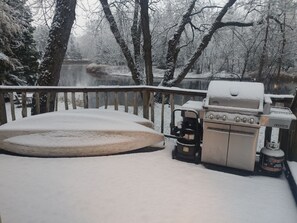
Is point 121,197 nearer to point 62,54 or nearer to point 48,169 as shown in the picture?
point 48,169

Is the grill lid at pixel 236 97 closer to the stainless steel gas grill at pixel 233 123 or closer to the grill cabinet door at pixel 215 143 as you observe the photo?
the stainless steel gas grill at pixel 233 123

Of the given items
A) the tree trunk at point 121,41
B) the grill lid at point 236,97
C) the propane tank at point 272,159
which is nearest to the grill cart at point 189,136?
the grill lid at point 236,97

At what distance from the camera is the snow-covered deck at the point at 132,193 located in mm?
2129

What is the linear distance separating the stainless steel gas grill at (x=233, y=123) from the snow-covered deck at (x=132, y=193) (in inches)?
8.6

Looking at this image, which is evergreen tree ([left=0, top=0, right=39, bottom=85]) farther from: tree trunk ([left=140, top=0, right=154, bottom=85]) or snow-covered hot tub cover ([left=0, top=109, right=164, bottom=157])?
snow-covered hot tub cover ([left=0, top=109, right=164, bottom=157])

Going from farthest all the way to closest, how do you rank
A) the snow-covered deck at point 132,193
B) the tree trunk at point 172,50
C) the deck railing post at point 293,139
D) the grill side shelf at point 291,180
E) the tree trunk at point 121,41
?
the tree trunk at point 172,50 → the tree trunk at point 121,41 → the deck railing post at point 293,139 → the grill side shelf at point 291,180 → the snow-covered deck at point 132,193

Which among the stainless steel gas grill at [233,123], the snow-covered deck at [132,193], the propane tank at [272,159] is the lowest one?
the snow-covered deck at [132,193]

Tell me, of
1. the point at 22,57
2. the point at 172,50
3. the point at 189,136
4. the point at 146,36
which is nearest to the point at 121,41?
the point at 146,36

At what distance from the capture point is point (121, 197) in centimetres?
238

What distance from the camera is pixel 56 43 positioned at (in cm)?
493

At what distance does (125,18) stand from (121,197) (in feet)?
26.8

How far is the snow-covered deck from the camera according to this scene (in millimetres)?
2129

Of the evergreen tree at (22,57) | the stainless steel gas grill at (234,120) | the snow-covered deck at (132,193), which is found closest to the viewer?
the snow-covered deck at (132,193)

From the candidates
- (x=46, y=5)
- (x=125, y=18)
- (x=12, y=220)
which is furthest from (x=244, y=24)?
(x=12, y=220)
